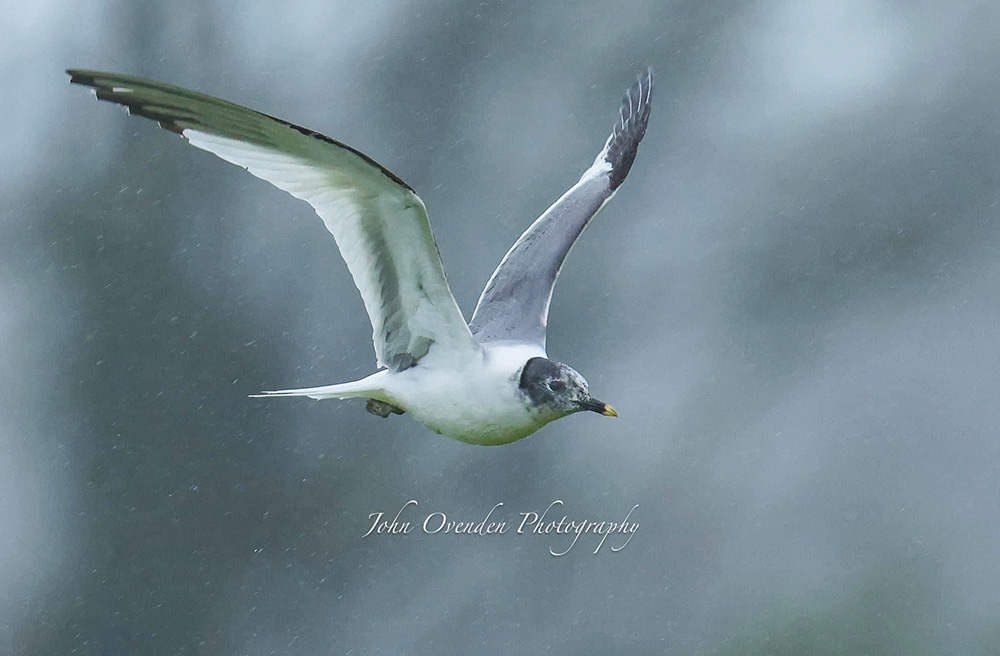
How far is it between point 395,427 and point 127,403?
10.0 feet

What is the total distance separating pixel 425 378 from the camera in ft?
11.3

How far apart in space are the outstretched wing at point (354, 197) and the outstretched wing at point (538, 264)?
12.9 inches

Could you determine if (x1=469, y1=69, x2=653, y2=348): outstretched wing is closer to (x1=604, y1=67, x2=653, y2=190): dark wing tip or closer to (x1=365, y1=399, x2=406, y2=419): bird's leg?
(x1=604, y1=67, x2=653, y2=190): dark wing tip

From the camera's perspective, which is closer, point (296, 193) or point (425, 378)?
point (296, 193)

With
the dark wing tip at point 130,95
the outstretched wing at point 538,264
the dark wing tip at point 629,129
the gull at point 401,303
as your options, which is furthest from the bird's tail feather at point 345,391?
the dark wing tip at point 629,129

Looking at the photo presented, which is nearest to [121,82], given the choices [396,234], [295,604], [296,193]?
[296,193]

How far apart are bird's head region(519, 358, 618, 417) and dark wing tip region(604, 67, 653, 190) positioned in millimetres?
1326

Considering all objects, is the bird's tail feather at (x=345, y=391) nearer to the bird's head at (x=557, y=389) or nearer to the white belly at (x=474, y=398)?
the white belly at (x=474, y=398)

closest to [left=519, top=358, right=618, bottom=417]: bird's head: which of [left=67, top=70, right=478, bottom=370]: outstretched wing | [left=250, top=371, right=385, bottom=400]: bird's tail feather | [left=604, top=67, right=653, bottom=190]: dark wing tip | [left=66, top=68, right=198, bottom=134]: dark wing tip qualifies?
[left=67, top=70, right=478, bottom=370]: outstretched wing

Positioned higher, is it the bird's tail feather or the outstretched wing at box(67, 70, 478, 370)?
the outstretched wing at box(67, 70, 478, 370)

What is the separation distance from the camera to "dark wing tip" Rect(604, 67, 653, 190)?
15.1 feet

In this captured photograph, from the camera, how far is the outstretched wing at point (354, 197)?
2.82m

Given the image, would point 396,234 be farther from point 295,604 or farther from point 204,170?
point 295,604

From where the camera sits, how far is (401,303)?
3428 millimetres
